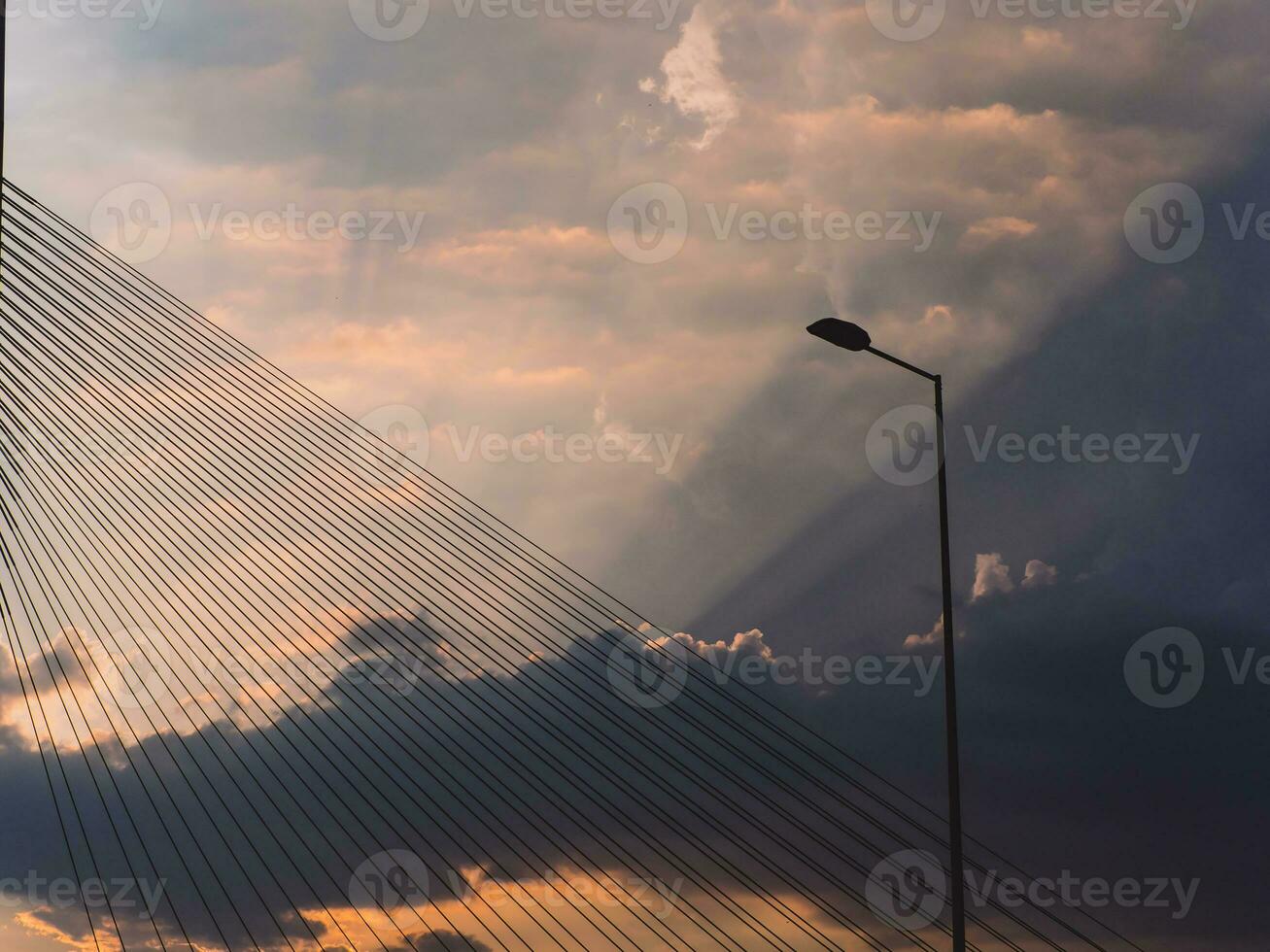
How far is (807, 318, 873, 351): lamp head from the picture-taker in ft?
53.6

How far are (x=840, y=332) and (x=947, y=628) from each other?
4183mm

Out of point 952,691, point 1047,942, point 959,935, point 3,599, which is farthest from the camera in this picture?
point 3,599

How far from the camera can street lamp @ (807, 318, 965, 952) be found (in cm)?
1380

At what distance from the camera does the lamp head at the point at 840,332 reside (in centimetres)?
1633

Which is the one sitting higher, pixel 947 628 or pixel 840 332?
pixel 840 332

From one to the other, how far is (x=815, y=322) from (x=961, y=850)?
23.0 ft

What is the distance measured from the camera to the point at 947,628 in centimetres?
1534

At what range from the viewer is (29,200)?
2384cm

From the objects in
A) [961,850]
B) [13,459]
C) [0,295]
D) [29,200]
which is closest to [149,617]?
[13,459]

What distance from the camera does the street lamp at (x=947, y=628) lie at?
543 inches

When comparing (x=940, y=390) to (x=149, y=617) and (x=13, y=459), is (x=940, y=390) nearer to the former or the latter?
(x=149, y=617)

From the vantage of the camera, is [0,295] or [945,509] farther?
[0,295]

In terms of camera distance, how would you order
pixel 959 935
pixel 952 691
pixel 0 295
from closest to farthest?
pixel 959 935
pixel 952 691
pixel 0 295

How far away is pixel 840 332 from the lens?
1634 cm
